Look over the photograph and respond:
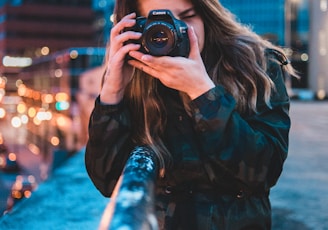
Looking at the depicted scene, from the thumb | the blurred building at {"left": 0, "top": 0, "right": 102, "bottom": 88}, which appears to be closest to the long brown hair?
the thumb

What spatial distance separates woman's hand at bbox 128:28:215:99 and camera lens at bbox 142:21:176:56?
0.05 ft

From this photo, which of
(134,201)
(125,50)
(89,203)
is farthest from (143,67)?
(89,203)

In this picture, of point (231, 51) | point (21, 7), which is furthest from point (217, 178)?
point (21, 7)

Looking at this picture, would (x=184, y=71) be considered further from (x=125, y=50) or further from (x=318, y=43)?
(x=318, y=43)

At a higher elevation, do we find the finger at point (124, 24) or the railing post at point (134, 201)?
the finger at point (124, 24)

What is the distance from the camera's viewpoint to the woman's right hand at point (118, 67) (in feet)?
4.29

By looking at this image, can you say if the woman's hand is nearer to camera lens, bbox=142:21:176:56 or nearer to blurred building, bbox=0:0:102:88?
camera lens, bbox=142:21:176:56

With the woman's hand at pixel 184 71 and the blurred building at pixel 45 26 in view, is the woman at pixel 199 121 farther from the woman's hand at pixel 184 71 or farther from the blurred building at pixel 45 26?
the blurred building at pixel 45 26

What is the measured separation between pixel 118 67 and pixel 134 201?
61 cm

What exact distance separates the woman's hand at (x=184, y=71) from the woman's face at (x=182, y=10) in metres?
0.10

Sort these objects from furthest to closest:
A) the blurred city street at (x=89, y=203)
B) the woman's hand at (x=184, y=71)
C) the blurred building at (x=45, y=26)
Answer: the blurred building at (x=45, y=26), the blurred city street at (x=89, y=203), the woman's hand at (x=184, y=71)

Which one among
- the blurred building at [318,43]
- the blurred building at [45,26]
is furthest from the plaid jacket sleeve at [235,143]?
the blurred building at [45,26]

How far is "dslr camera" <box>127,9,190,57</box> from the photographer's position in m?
1.22

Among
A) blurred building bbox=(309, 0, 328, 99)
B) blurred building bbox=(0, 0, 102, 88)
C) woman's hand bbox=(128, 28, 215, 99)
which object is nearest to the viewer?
woman's hand bbox=(128, 28, 215, 99)
